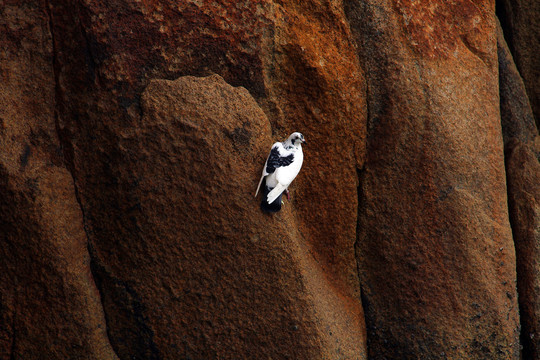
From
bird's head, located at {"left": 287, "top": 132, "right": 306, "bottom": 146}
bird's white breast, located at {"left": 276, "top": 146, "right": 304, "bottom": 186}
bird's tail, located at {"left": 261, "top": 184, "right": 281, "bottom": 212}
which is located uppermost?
bird's head, located at {"left": 287, "top": 132, "right": 306, "bottom": 146}

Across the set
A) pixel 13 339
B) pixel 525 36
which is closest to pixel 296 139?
pixel 13 339

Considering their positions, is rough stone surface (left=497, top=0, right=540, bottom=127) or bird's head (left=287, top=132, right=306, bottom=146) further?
rough stone surface (left=497, top=0, right=540, bottom=127)

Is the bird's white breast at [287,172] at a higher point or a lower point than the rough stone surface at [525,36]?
lower

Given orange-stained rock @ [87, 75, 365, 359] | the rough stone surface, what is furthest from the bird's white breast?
the rough stone surface

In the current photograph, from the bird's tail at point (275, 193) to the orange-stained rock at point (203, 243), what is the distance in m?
0.15

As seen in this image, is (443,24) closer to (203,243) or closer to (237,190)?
(237,190)

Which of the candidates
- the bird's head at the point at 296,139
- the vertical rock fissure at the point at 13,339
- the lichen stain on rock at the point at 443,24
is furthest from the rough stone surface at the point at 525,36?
the vertical rock fissure at the point at 13,339

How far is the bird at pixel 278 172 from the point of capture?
140 inches

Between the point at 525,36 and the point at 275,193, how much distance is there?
12.2 ft

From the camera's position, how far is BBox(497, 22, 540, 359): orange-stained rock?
4.44 meters

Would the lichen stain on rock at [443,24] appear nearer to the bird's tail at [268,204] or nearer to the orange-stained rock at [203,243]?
the orange-stained rock at [203,243]

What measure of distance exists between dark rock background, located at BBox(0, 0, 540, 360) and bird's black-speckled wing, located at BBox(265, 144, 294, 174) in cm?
15

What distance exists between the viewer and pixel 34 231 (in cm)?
365

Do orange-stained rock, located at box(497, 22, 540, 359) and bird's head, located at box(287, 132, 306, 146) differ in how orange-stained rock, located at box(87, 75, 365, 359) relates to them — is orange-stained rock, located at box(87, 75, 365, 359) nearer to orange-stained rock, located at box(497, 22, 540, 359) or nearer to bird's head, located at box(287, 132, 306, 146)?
bird's head, located at box(287, 132, 306, 146)
